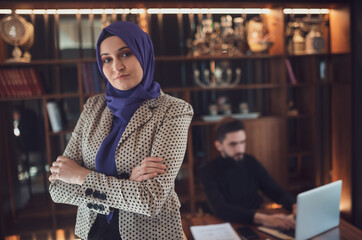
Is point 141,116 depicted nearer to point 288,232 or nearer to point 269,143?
point 288,232

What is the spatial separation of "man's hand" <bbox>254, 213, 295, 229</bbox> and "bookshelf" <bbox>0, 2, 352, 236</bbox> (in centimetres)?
154

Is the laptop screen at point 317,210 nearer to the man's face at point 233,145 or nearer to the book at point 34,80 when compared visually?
the man's face at point 233,145

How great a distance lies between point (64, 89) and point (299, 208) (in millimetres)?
2724

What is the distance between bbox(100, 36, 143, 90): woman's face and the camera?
1.14m

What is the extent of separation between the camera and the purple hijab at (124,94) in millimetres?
1140

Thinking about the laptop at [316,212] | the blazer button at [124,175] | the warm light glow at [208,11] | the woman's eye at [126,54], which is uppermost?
the warm light glow at [208,11]

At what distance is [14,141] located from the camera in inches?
132

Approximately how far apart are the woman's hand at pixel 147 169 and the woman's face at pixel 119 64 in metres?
0.28

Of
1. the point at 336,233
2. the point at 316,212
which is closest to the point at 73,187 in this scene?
the point at 316,212

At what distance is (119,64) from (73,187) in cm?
46

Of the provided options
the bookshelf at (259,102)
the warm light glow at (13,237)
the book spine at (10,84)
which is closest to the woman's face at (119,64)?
the bookshelf at (259,102)

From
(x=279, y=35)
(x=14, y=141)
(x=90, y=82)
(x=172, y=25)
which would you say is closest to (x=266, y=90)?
(x=279, y=35)

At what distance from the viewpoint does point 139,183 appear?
106 cm

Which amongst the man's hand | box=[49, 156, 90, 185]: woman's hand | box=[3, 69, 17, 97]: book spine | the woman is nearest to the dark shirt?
the man's hand
